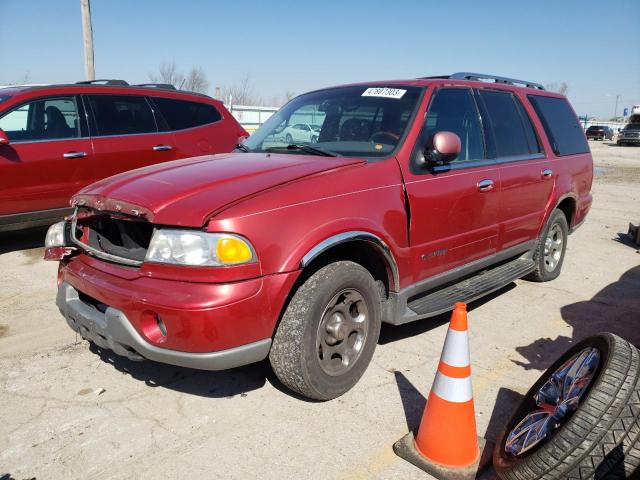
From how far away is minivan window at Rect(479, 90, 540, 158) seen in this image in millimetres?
4410

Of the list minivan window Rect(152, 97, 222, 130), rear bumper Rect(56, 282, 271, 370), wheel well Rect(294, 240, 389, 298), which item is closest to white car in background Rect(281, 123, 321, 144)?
wheel well Rect(294, 240, 389, 298)

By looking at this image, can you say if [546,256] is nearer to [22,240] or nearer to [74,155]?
[74,155]

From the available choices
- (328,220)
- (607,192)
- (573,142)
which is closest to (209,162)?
(328,220)

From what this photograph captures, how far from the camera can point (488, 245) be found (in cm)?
426

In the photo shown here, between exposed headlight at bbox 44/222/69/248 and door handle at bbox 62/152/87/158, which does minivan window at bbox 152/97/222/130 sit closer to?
door handle at bbox 62/152/87/158

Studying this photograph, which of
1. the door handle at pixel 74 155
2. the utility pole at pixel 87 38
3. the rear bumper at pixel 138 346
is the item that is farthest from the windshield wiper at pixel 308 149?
the utility pole at pixel 87 38

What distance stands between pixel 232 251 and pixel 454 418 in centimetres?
132

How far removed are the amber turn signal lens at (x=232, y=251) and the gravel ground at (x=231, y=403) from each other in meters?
0.96

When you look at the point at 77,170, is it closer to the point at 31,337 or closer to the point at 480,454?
the point at 31,337

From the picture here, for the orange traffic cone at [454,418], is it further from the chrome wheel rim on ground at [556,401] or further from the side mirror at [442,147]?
the side mirror at [442,147]

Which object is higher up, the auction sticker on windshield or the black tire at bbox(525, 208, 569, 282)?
the auction sticker on windshield

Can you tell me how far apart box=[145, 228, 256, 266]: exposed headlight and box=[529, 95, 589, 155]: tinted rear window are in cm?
377

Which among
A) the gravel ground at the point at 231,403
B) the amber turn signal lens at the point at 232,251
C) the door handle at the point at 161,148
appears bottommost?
the gravel ground at the point at 231,403

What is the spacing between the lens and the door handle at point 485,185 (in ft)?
13.1
